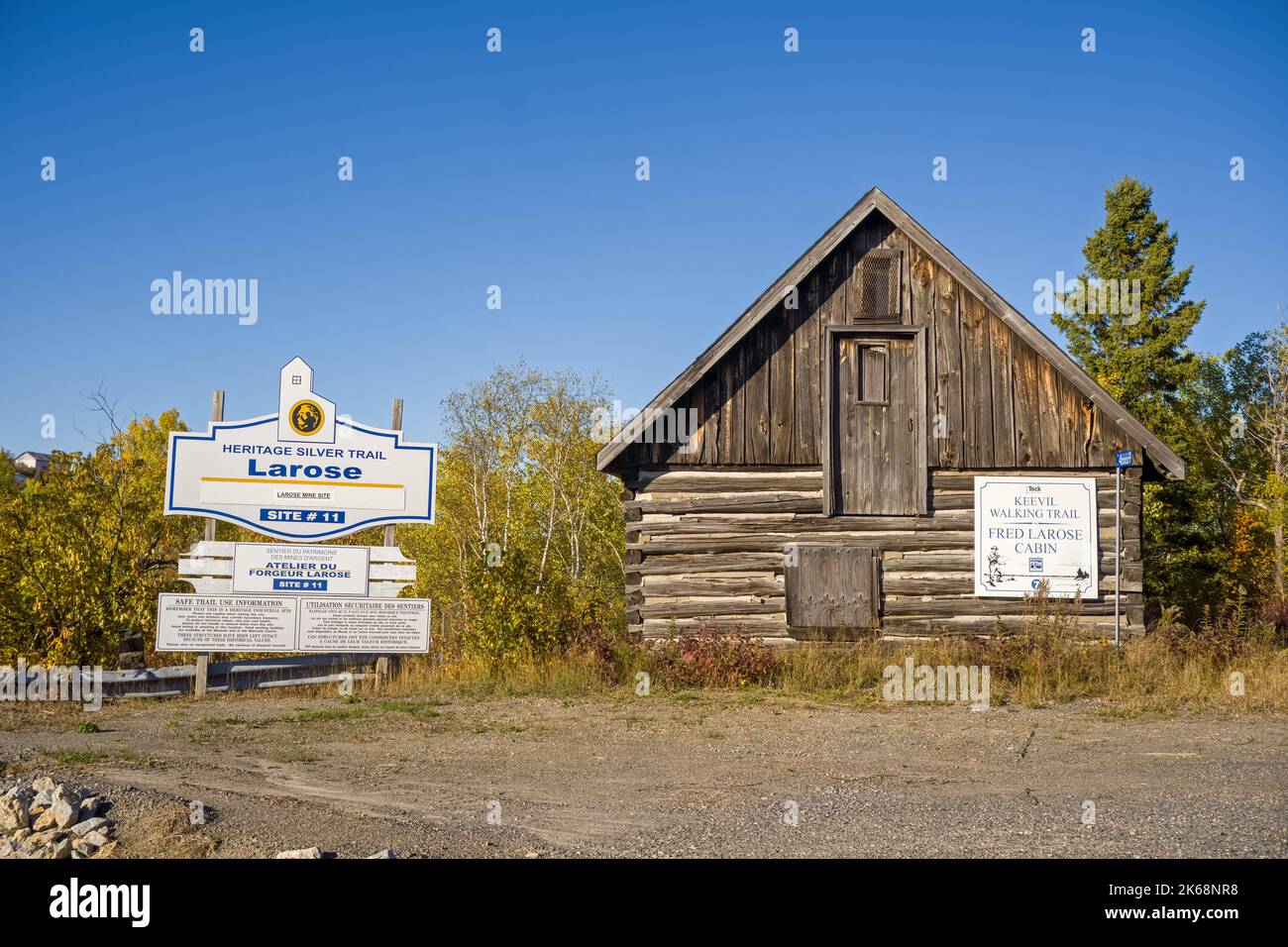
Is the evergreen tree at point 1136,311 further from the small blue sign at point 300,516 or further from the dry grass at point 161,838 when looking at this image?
the dry grass at point 161,838

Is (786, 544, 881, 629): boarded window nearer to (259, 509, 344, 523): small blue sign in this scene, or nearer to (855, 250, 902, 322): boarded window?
(855, 250, 902, 322): boarded window

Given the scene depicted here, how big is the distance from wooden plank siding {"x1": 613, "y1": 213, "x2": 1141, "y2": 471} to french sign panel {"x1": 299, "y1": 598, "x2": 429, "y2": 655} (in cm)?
427

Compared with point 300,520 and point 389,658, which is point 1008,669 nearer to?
point 389,658

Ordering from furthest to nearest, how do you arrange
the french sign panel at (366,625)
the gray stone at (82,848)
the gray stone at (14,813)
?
the french sign panel at (366,625) < the gray stone at (14,813) < the gray stone at (82,848)

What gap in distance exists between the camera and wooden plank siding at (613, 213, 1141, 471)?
695 inches

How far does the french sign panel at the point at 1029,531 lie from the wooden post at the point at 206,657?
12.2 m

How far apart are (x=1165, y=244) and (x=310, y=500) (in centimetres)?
3080

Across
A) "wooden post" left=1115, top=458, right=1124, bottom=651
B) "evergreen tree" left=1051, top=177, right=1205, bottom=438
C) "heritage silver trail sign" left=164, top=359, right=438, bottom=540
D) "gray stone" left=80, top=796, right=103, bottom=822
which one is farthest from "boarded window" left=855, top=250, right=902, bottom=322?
"evergreen tree" left=1051, top=177, right=1205, bottom=438

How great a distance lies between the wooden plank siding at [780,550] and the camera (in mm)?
17516

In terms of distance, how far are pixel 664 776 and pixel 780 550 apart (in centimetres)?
832

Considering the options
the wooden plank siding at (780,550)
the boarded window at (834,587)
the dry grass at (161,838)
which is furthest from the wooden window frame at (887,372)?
the dry grass at (161,838)

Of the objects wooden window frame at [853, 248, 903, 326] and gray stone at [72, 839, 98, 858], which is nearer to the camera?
gray stone at [72, 839, 98, 858]
